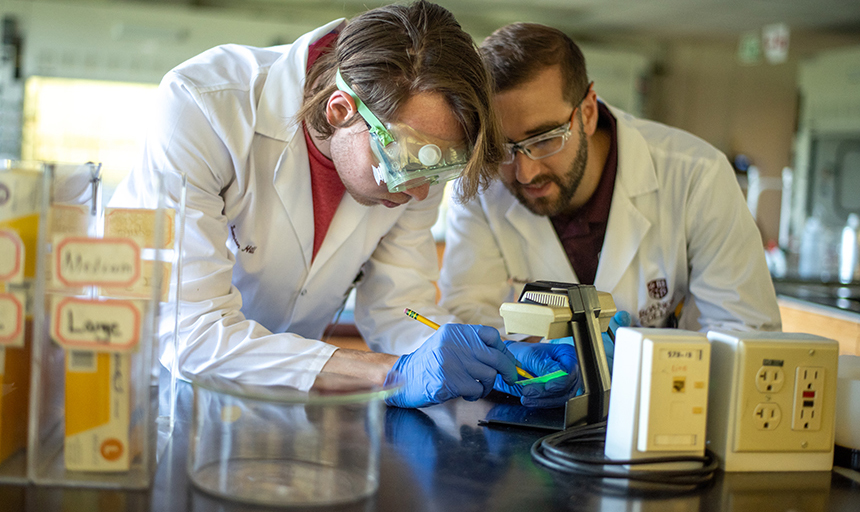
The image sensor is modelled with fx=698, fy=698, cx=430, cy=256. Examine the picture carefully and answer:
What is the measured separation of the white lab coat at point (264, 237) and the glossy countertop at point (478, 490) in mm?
269

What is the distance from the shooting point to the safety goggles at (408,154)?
1440mm

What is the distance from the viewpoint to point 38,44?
5277 mm

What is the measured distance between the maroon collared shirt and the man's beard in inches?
4.3

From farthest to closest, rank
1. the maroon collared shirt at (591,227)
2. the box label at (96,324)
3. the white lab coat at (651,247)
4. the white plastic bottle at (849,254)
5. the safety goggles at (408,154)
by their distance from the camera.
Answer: the white plastic bottle at (849,254) < the maroon collared shirt at (591,227) < the white lab coat at (651,247) < the safety goggles at (408,154) < the box label at (96,324)

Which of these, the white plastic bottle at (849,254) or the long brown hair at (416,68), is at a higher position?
the long brown hair at (416,68)

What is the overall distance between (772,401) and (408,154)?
0.81 meters

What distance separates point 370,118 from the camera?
58.1 inches

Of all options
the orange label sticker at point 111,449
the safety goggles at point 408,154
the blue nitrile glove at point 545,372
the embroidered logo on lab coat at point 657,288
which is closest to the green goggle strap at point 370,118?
the safety goggles at point 408,154

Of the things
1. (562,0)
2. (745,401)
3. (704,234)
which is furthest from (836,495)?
(562,0)

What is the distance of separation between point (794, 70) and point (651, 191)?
6.49 m

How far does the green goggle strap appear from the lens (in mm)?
1453

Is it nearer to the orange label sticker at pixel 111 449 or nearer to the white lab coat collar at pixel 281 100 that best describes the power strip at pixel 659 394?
the orange label sticker at pixel 111 449

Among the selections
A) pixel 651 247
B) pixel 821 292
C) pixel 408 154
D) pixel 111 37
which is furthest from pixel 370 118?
pixel 111 37

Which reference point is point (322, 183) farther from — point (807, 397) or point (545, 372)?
point (807, 397)
